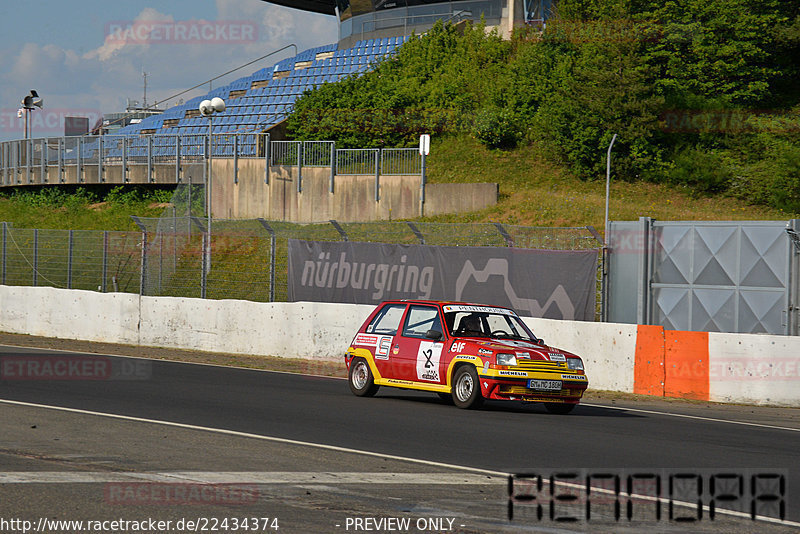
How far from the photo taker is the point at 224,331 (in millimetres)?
23688

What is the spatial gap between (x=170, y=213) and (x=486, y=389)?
28.9m

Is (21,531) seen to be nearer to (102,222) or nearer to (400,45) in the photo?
(102,222)

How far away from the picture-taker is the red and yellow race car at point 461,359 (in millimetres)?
13664

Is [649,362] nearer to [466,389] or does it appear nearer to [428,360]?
[466,389]

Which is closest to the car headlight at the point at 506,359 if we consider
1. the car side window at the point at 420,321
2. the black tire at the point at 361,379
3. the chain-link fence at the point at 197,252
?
the car side window at the point at 420,321

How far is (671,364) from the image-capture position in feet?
56.9

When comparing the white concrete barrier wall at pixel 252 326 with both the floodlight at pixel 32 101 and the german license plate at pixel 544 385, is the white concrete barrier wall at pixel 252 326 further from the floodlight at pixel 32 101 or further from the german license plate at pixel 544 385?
the floodlight at pixel 32 101

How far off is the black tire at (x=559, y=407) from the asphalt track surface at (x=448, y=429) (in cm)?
17

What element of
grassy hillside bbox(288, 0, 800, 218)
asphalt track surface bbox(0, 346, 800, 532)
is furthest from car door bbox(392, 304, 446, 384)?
grassy hillside bbox(288, 0, 800, 218)

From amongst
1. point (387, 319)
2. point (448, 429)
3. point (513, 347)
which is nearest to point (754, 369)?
point (513, 347)

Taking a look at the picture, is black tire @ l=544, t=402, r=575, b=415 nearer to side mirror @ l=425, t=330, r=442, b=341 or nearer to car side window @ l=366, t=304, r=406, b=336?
side mirror @ l=425, t=330, r=442, b=341
